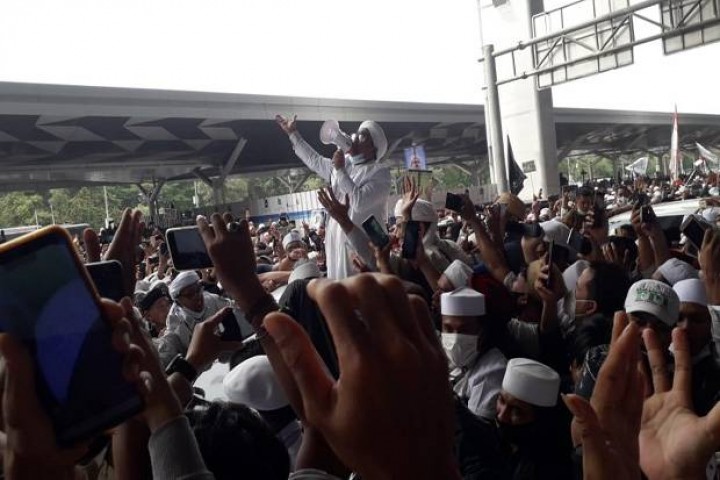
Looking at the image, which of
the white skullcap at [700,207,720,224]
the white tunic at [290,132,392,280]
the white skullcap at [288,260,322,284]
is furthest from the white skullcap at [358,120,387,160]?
the white skullcap at [700,207,720,224]

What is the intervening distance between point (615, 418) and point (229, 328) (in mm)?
1000

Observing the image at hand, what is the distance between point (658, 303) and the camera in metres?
2.15

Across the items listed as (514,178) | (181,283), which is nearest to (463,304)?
(181,283)

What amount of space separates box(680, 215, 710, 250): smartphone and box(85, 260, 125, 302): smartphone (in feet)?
10.6

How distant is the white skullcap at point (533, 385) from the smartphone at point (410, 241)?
1.31 m

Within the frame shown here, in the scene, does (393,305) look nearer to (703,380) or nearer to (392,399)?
(392,399)

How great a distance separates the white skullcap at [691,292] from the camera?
2.40 meters

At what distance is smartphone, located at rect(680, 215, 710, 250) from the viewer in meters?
3.65

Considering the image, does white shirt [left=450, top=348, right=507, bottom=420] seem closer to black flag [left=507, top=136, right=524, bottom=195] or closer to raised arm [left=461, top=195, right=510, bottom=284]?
raised arm [left=461, top=195, right=510, bottom=284]

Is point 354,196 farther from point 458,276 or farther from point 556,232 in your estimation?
point 556,232

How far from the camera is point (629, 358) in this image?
Answer: 125 centimetres

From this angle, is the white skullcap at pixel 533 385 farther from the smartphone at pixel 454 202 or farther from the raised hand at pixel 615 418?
the smartphone at pixel 454 202

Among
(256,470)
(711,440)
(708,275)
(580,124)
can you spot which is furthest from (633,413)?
(580,124)

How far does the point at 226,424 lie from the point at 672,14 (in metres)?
11.9
